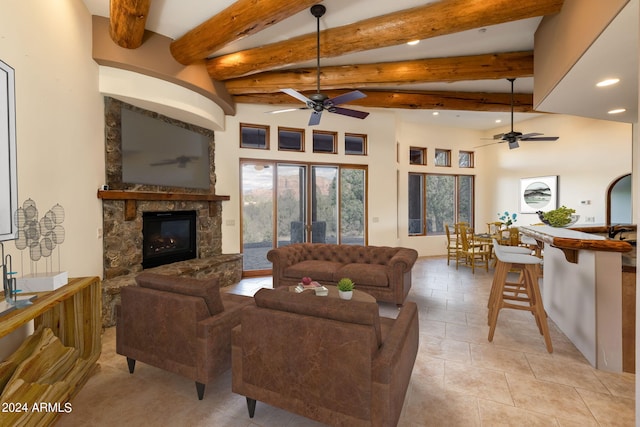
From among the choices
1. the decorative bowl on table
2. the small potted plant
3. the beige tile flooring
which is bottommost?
the beige tile flooring

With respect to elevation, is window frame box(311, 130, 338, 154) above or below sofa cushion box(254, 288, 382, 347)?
above

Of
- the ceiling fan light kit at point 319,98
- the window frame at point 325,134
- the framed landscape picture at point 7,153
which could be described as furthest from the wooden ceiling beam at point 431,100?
the framed landscape picture at point 7,153

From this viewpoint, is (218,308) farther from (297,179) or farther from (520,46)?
(520,46)

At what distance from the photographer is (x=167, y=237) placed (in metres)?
4.87

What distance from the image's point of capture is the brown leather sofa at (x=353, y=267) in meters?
4.09

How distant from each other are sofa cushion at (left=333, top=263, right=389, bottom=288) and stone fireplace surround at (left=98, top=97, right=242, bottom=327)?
1.78 m

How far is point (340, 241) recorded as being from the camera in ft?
22.3

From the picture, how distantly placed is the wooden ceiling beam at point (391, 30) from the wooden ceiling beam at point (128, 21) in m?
1.26

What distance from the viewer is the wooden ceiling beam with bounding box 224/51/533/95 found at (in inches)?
175

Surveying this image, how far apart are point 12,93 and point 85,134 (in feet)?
4.25

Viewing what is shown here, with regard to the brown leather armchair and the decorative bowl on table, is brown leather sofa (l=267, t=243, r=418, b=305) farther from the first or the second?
the brown leather armchair

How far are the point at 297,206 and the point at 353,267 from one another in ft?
8.12

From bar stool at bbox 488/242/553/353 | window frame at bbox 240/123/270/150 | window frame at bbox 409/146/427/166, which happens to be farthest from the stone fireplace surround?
window frame at bbox 409/146/427/166

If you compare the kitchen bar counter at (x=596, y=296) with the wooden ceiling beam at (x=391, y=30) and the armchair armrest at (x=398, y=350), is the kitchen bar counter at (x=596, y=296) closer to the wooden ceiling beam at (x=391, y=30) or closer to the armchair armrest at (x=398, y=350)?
the armchair armrest at (x=398, y=350)
